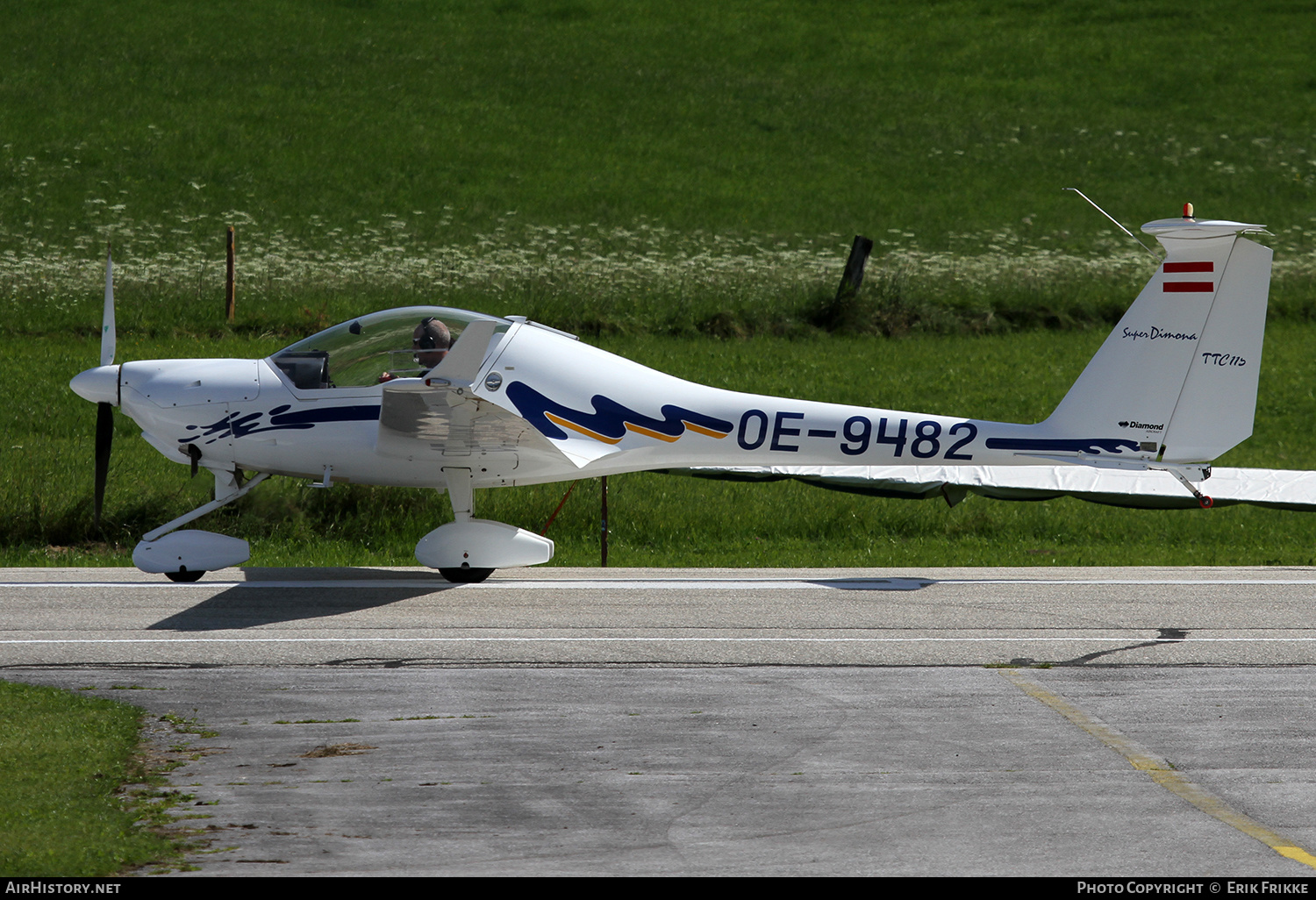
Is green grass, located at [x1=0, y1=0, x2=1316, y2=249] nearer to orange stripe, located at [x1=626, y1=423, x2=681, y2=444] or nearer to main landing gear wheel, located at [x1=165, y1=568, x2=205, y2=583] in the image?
main landing gear wheel, located at [x1=165, y1=568, x2=205, y2=583]

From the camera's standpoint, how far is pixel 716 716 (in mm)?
7590

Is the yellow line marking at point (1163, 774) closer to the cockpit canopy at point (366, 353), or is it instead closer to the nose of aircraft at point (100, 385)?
the cockpit canopy at point (366, 353)

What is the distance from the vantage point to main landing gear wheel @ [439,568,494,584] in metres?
11.8

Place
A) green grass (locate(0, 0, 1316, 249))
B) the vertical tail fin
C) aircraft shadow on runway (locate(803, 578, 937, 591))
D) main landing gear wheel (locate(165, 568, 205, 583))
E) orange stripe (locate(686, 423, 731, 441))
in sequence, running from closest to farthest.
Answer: the vertical tail fin < main landing gear wheel (locate(165, 568, 205, 583)) < orange stripe (locate(686, 423, 731, 441)) < aircraft shadow on runway (locate(803, 578, 937, 591)) < green grass (locate(0, 0, 1316, 249))

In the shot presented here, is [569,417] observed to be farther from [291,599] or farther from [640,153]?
[640,153]

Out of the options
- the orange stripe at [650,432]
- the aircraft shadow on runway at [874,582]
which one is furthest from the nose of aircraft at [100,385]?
the aircraft shadow on runway at [874,582]

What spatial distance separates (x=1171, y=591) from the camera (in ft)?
37.6

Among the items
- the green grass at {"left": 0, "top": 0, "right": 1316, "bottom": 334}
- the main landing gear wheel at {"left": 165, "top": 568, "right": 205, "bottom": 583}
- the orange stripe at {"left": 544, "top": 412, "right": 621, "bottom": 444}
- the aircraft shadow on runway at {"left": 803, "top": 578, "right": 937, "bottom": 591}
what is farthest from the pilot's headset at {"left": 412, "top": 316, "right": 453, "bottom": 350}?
the green grass at {"left": 0, "top": 0, "right": 1316, "bottom": 334}

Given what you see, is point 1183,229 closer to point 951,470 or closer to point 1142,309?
point 1142,309

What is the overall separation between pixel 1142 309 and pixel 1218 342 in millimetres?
677

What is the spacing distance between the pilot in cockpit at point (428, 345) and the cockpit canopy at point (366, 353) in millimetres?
23

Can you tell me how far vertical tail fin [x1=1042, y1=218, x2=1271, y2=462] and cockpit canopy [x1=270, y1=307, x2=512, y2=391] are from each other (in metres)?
5.38
